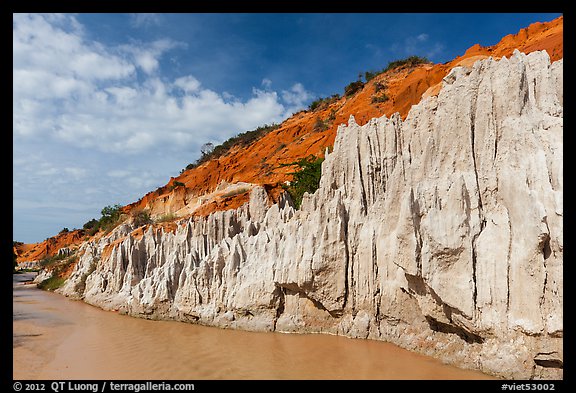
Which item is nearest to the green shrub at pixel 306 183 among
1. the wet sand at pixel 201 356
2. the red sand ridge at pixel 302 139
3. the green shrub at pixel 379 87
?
the red sand ridge at pixel 302 139

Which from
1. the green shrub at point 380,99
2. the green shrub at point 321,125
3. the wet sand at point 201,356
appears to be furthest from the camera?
the green shrub at point 321,125

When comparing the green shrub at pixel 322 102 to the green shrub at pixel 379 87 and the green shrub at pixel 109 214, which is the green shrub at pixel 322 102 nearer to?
the green shrub at pixel 379 87

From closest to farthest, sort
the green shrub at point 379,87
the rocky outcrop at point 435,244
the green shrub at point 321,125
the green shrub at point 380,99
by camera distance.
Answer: the rocky outcrop at point 435,244 < the green shrub at point 380,99 < the green shrub at point 379,87 < the green shrub at point 321,125

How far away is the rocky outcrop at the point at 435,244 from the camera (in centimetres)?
600

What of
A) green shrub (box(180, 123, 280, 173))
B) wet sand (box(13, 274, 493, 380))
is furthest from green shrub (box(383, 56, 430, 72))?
wet sand (box(13, 274, 493, 380))

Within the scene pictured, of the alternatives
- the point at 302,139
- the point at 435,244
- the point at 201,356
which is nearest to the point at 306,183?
the point at 201,356

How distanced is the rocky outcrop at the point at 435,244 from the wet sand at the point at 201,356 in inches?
23.8

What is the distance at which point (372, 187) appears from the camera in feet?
32.7

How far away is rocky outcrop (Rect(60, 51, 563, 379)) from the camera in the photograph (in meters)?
6.00

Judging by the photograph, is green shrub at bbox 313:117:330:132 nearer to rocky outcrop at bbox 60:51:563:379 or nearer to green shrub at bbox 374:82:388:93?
green shrub at bbox 374:82:388:93

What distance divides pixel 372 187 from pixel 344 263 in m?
2.33
